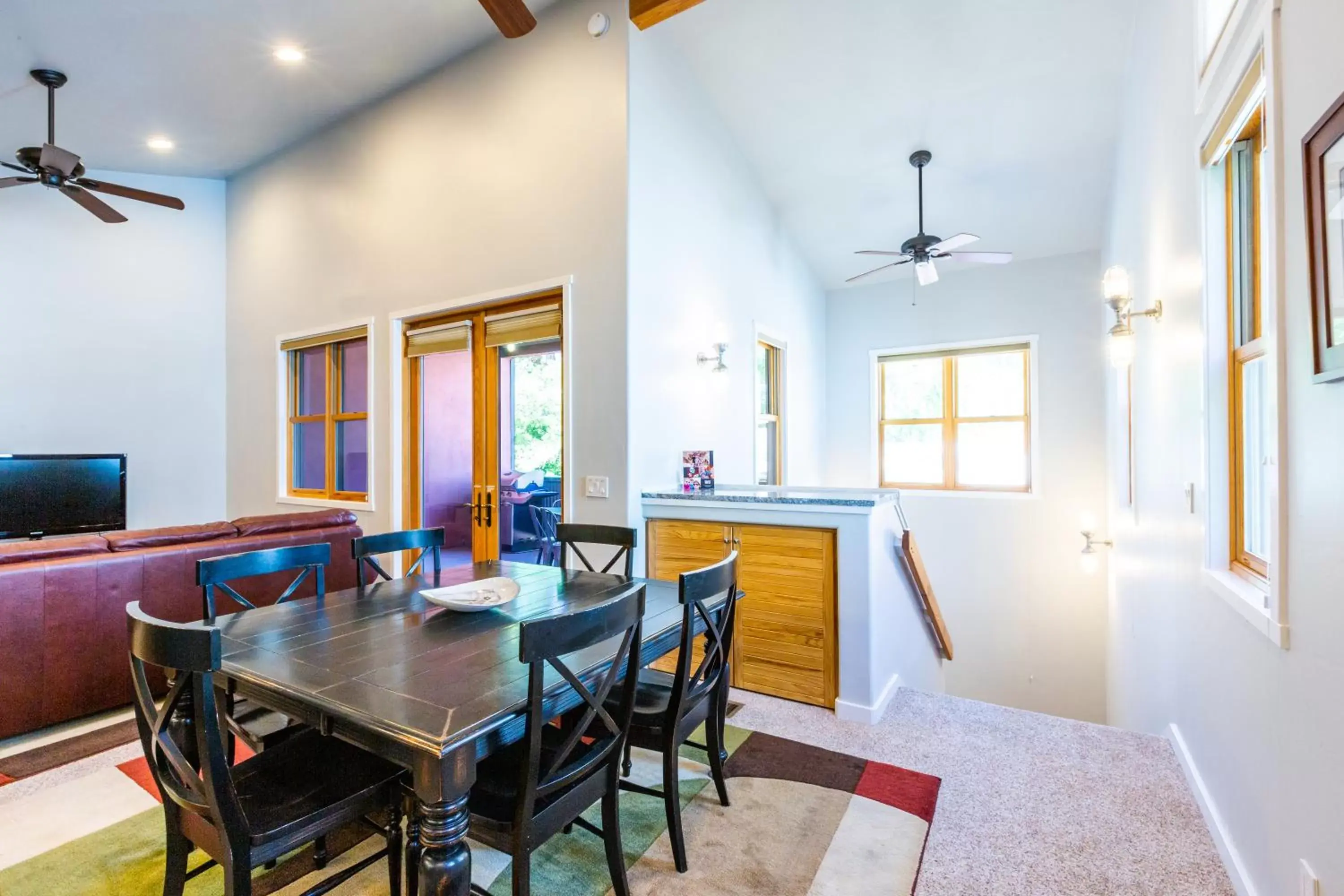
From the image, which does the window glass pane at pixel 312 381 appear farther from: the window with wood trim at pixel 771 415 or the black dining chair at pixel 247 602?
the window with wood trim at pixel 771 415

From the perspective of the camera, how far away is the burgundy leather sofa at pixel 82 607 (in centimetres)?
266

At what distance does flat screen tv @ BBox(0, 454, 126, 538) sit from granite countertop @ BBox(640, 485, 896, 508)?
460 centimetres

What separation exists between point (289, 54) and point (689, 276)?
2.91 m

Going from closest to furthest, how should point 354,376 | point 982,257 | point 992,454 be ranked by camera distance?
point 982,257 < point 354,376 < point 992,454

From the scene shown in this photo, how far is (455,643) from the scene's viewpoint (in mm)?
1796

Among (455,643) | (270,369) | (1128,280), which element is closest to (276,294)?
(270,369)

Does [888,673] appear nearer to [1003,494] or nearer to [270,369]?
[1003,494]

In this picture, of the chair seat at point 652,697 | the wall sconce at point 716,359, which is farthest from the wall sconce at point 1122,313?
the chair seat at point 652,697

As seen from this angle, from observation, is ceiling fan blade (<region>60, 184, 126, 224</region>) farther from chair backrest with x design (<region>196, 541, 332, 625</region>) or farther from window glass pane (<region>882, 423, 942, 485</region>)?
window glass pane (<region>882, 423, 942, 485</region>)

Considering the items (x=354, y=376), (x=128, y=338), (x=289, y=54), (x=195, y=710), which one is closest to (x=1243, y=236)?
(x=195, y=710)

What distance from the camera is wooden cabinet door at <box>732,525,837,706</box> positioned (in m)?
3.16

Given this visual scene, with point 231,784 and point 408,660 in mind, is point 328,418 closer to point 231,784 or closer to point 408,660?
point 408,660

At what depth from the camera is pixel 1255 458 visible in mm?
1996

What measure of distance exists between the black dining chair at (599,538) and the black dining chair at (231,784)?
1.32m
